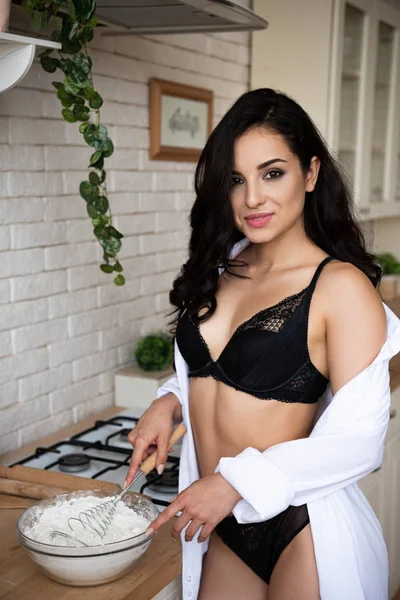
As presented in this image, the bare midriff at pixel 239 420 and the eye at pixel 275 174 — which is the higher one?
the eye at pixel 275 174

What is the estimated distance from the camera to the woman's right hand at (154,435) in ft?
4.99

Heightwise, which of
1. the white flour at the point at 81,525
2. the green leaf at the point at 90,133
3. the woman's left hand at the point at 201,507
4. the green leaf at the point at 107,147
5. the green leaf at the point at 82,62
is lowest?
the white flour at the point at 81,525

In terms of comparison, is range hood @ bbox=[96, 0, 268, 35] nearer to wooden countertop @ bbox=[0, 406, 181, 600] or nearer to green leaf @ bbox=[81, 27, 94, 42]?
green leaf @ bbox=[81, 27, 94, 42]

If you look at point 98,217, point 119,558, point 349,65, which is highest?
point 349,65

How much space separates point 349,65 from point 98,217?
6.01 feet

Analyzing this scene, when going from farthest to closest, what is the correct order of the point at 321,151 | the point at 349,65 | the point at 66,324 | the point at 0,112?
the point at 349,65, the point at 66,324, the point at 0,112, the point at 321,151

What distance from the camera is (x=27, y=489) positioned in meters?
1.61

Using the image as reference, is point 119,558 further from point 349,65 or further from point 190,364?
point 349,65

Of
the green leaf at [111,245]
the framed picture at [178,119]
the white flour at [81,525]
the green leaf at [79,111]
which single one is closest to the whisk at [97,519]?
the white flour at [81,525]

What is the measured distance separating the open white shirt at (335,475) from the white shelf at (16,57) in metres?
0.85

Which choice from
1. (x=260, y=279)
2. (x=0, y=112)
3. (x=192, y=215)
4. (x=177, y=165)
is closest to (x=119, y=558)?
(x=260, y=279)

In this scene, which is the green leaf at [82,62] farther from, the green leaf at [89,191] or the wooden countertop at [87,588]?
the wooden countertop at [87,588]

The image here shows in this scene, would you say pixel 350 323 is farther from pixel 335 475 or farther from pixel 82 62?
pixel 82 62

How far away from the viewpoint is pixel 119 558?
4.15ft
